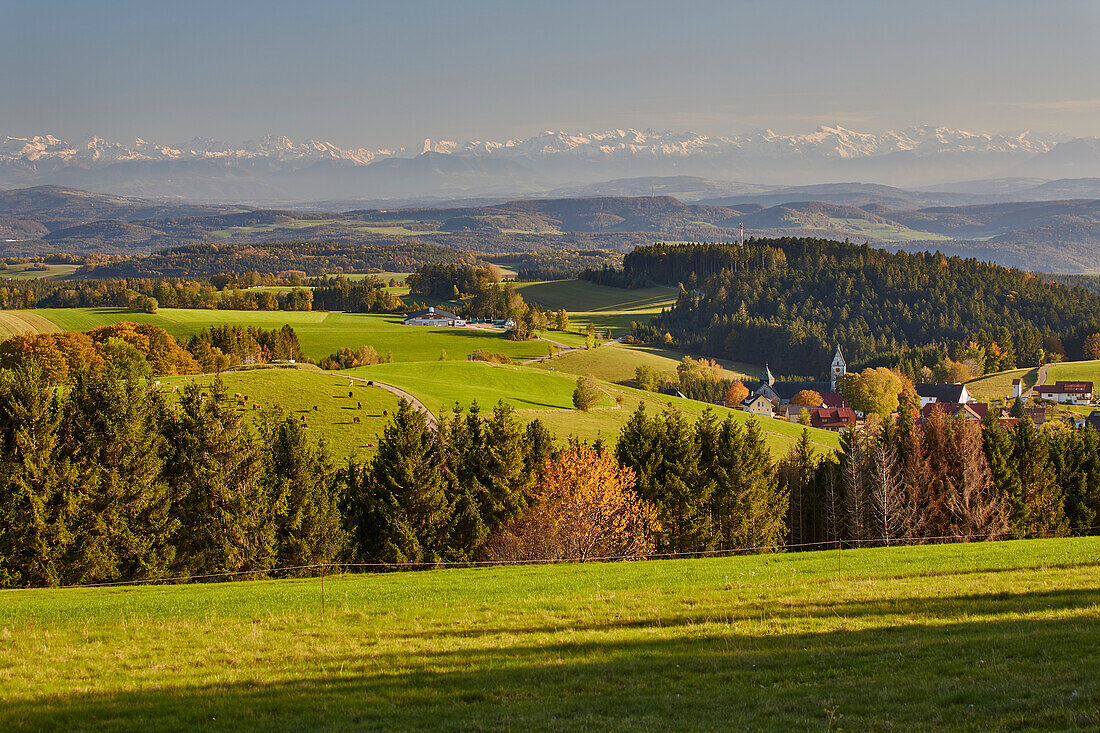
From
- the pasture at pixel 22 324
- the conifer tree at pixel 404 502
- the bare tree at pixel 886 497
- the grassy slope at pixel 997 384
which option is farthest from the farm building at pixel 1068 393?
the pasture at pixel 22 324

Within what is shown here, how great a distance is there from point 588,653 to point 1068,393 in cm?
15786

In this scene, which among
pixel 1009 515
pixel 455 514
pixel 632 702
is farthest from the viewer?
pixel 1009 515

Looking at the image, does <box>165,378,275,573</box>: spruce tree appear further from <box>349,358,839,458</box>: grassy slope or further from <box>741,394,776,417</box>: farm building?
<box>741,394,776,417</box>: farm building

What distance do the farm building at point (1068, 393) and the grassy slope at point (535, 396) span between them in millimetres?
70632

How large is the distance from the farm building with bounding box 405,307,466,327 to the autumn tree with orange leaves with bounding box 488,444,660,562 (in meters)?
134

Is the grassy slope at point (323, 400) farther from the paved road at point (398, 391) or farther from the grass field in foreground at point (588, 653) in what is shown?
the grass field in foreground at point (588, 653)

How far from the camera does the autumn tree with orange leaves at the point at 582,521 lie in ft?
140

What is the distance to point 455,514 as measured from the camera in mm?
44156

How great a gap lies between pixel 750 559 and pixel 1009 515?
28.8 meters

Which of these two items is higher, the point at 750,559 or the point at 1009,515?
the point at 750,559

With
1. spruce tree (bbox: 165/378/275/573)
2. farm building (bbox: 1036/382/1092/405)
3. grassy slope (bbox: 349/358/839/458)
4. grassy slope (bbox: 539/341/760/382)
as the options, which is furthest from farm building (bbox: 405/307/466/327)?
spruce tree (bbox: 165/378/275/573)

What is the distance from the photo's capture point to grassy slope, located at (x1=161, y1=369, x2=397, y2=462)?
64812 millimetres

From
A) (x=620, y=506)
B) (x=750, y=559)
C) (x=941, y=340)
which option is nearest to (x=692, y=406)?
(x=620, y=506)

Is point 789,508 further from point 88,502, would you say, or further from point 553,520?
point 88,502
